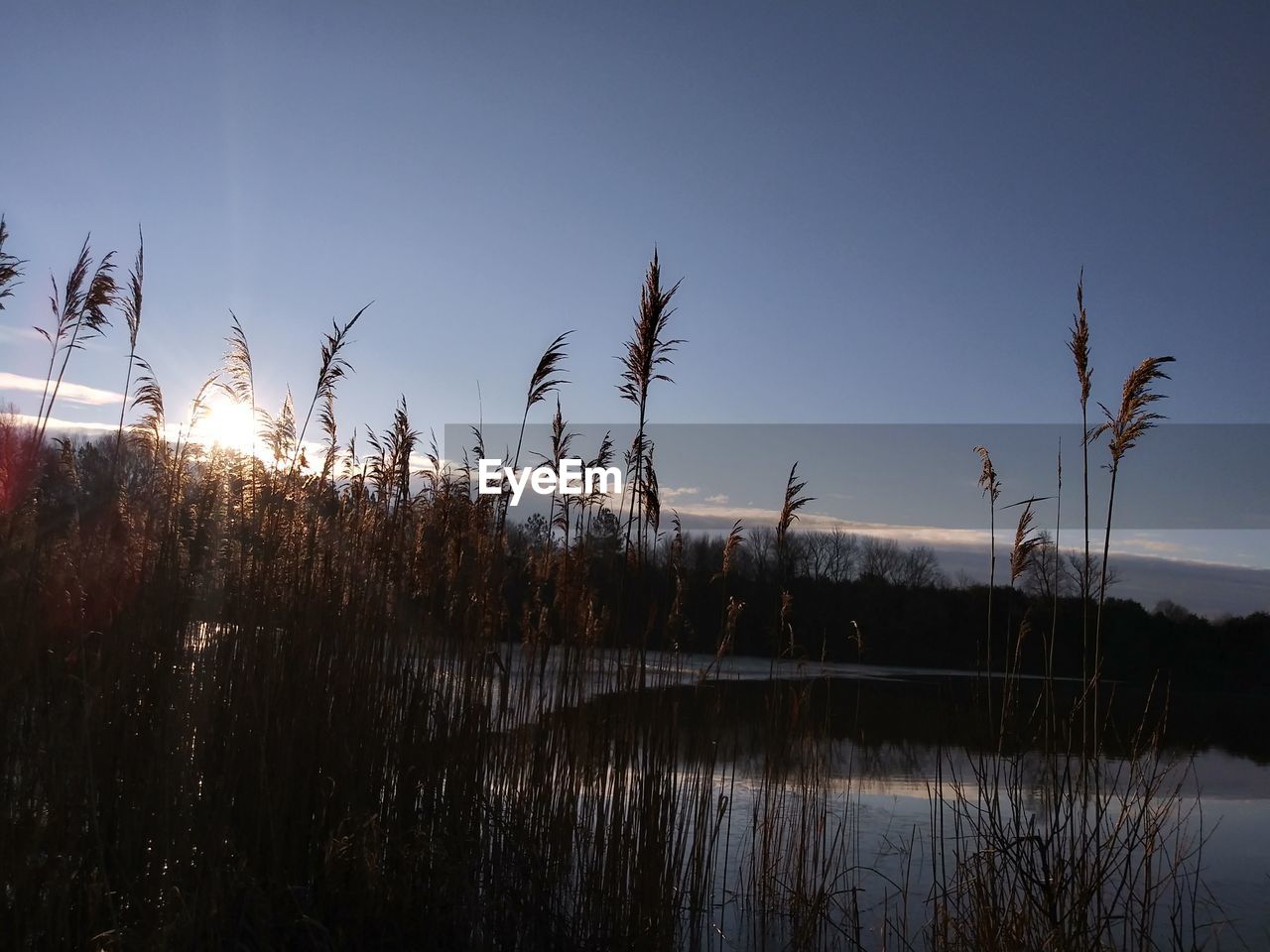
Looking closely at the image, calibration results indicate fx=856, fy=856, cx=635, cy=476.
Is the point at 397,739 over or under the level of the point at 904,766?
over

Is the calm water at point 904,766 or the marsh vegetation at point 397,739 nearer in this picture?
the marsh vegetation at point 397,739

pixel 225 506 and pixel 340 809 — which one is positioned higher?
pixel 225 506

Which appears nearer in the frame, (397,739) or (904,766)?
(397,739)

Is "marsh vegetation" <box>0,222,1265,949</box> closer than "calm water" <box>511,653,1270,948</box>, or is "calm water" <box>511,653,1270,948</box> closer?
"marsh vegetation" <box>0,222,1265,949</box>

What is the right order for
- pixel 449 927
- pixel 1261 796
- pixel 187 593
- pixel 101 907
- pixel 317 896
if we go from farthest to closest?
pixel 1261 796 → pixel 187 593 → pixel 449 927 → pixel 317 896 → pixel 101 907

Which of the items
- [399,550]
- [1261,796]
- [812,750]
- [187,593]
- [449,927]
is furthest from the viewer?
[1261,796]

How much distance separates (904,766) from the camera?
9.80m

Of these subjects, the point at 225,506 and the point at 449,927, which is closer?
the point at 449,927

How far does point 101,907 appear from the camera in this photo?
2.56m

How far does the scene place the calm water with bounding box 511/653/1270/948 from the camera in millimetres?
4277

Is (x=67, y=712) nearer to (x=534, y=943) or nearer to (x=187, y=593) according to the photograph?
(x=187, y=593)

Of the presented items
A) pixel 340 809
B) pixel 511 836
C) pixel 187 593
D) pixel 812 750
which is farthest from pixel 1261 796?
pixel 187 593

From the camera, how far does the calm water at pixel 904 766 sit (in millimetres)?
4277

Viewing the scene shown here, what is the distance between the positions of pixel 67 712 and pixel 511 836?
182cm
